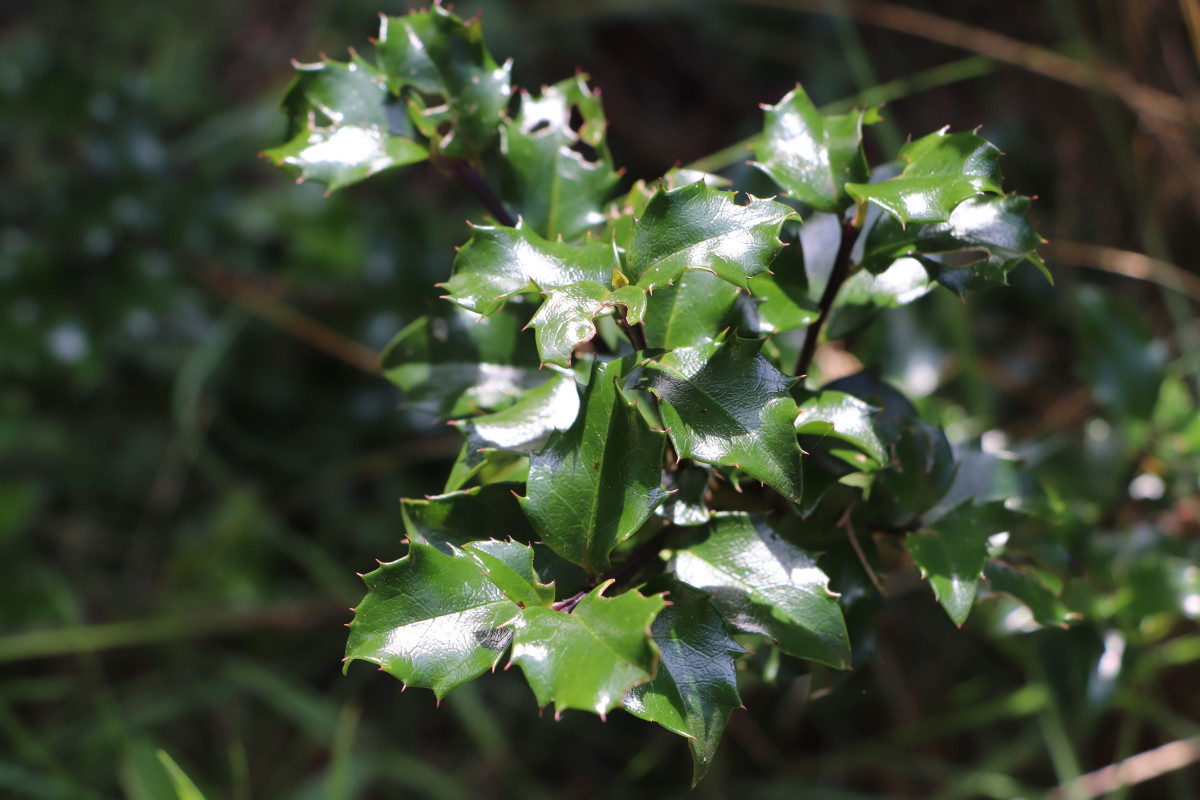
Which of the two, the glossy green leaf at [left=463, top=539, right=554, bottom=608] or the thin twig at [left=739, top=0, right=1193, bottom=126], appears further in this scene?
the thin twig at [left=739, top=0, right=1193, bottom=126]

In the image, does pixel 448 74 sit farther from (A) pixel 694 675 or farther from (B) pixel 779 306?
(A) pixel 694 675

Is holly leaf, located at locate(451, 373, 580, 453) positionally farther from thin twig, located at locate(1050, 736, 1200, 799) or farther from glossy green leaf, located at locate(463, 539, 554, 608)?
thin twig, located at locate(1050, 736, 1200, 799)

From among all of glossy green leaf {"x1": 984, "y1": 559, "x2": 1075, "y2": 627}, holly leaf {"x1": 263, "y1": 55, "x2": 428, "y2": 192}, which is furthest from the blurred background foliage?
holly leaf {"x1": 263, "y1": 55, "x2": 428, "y2": 192}

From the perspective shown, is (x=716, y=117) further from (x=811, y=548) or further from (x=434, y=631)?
(x=434, y=631)

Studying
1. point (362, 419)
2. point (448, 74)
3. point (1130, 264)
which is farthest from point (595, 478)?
point (1130, 264)

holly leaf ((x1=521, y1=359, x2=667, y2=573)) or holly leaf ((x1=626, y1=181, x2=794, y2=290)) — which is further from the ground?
holly leaf ((x1=626, y1=181, x2=794, y2=290))

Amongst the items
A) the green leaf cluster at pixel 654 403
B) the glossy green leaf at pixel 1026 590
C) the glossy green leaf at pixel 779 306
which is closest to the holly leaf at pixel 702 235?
the green leaf cluster at pixel 654 403

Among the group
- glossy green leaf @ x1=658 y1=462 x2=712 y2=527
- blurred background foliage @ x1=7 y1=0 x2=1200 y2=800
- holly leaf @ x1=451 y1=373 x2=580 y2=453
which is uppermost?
holly leaf @ x1=451 y1=373 x2=580 y2=453
